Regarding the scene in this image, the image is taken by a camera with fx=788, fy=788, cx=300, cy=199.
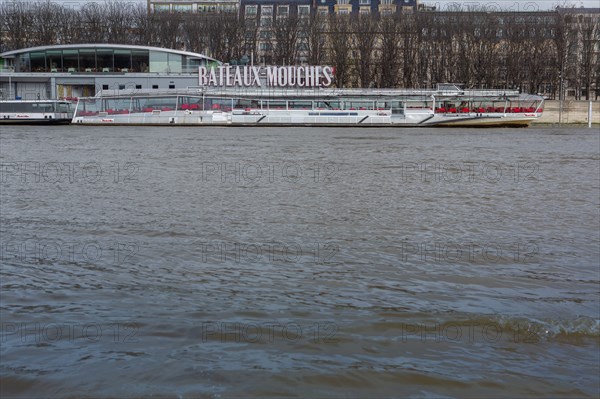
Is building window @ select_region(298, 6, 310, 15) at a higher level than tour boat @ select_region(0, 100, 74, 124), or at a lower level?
higher

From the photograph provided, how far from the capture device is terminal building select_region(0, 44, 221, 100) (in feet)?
213

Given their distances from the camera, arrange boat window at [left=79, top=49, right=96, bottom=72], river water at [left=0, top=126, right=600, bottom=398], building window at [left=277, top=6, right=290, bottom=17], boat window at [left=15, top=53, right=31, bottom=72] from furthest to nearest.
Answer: building window at [left=277, top=6, right=290, bottom=17]
boat window at [left=15, top=53, right=31, bottom=72]
boat window at [left=79, top=49, right=96, bottom=72]
river water at [left=0, top=126, right=600, bottom=398]

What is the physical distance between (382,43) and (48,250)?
68.0 m

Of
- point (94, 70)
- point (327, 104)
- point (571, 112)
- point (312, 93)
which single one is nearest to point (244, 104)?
point (312, 93)

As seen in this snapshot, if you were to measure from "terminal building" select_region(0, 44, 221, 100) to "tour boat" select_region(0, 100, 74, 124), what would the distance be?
8.50 meters

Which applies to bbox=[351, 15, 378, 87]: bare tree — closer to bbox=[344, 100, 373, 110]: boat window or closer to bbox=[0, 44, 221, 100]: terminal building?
bbox=[0, 44, 221, 100]: terminal building

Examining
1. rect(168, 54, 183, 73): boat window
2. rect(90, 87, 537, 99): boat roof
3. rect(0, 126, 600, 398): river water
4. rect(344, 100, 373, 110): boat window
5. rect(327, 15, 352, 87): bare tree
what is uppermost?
rect(327, 15, 352, 87): bare tree

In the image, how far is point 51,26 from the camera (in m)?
75.9

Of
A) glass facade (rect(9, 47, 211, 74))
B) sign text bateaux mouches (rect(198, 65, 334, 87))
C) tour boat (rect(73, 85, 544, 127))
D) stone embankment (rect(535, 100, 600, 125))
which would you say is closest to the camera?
tour boat (rect(73, 85, 544, 127))

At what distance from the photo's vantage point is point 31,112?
5584 cm

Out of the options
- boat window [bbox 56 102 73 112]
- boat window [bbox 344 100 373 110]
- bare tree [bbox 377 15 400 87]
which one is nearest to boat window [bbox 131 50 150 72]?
boat window [bbox 56 102 73 112]

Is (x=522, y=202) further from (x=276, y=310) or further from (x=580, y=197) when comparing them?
(x=276, y=310)

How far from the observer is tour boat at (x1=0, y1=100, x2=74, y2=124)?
5547 cm

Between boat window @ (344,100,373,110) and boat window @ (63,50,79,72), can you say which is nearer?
boat window @ (344,100,373,110)
